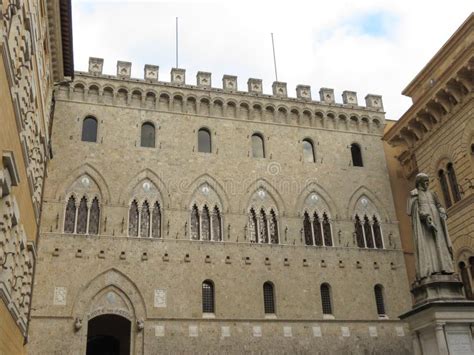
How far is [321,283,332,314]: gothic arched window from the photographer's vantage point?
19.9m

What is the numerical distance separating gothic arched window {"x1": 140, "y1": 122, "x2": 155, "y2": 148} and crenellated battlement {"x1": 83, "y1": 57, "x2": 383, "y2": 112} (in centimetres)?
184

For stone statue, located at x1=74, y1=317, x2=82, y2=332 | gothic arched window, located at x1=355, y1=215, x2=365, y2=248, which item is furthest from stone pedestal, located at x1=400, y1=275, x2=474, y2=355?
gothic arched window, located at x1=355, y1=215, x2=365, y2=248

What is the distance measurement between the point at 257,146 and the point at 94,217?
7050mm

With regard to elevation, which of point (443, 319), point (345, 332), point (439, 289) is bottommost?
point (443, 319)

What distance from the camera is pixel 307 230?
2102cm

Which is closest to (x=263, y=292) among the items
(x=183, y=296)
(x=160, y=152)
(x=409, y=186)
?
(x=183, y=296)

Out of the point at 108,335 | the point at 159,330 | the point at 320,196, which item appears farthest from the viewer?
the point at 320,196

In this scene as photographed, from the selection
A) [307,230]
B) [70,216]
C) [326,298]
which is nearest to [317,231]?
[307,230]

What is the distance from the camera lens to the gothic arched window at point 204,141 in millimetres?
21391

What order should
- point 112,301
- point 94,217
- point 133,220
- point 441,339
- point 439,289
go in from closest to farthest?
point 441,339 < point 439,289 < point 112,301 < point 94,217 < point 133,220

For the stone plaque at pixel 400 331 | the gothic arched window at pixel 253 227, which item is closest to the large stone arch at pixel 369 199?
the gothic arched window at pixel 253 227

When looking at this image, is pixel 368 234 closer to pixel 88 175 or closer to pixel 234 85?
pixel 234 85

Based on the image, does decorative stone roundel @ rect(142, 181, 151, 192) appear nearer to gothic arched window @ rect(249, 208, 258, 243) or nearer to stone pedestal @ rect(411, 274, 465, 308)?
gothic arched window @ rect(249, 208, 258, 243)

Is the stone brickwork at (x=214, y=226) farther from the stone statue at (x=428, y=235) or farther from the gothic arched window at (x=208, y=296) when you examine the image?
the stone statue at (x=428, y=235)
